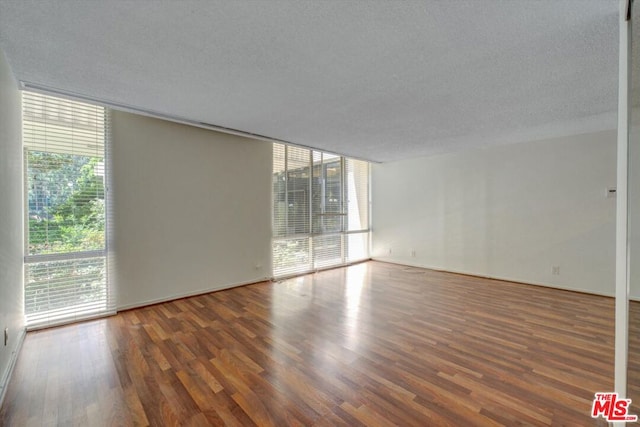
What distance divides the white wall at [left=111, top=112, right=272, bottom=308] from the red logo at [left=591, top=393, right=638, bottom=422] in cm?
432

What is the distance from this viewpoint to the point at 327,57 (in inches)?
81.4

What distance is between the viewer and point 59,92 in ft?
8.63

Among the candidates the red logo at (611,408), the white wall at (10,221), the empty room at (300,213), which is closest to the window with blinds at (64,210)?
the empty room at (300,213)

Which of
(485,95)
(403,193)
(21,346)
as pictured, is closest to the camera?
(21,346)

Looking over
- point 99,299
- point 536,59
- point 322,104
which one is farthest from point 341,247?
point 536,59

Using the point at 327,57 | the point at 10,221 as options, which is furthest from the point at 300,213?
the point at 10,221

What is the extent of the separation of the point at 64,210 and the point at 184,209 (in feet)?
4.29

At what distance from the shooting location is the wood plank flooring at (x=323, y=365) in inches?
68.2

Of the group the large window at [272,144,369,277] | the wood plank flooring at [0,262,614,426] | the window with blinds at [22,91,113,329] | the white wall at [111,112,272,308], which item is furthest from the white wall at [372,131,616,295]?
the window with blinds at [22,91,113,329]

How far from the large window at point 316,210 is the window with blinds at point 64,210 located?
8.62 feet

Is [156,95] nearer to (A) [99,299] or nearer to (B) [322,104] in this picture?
(B) [322,104]

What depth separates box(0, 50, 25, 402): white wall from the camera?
2.09 meters

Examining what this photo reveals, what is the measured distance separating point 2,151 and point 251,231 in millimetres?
3080

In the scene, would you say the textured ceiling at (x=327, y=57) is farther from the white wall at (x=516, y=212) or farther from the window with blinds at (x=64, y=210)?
the white wall at (x=516, y=212)
